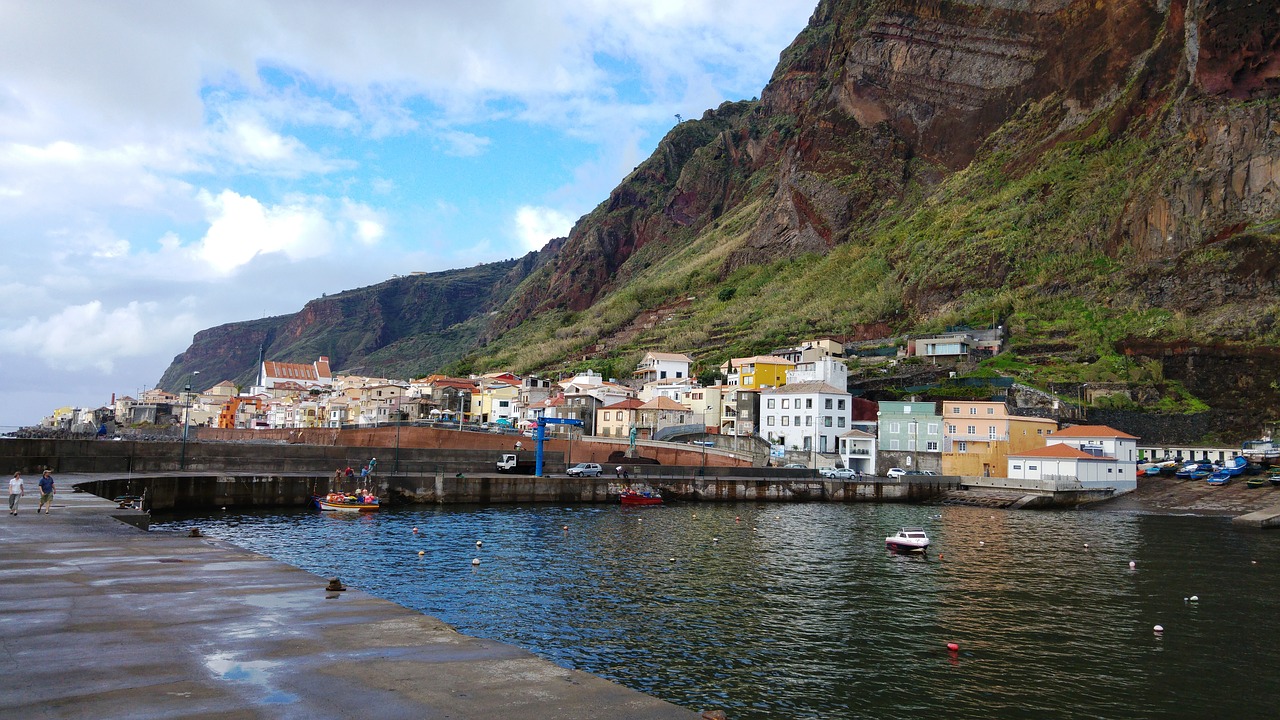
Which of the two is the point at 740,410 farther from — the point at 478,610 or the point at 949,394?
the point at 478,610

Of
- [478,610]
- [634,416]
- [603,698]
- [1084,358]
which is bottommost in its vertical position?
[478,610]

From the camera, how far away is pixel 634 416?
341ft

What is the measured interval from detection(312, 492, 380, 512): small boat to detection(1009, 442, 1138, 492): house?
6225 centimetres

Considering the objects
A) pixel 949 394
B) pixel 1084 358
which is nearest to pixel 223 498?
pixel 949 394

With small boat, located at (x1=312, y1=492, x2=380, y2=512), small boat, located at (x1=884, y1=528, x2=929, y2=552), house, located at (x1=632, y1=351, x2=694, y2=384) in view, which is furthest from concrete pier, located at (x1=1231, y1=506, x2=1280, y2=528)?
house, located at (x1=632, y1=351, x2=694, y2=384)

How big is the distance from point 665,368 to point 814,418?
45607 millimetres

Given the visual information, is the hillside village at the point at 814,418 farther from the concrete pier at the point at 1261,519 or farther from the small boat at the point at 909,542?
the small boat at the point at 909,542

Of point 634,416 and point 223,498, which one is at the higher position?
point 634,416

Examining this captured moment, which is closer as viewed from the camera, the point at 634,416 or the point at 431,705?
the point at 431,705

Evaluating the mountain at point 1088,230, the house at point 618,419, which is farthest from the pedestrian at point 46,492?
the mountain at point 1088,230

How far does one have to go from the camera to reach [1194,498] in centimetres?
7400

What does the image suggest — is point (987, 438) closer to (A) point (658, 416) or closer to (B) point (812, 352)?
(B) point (812, 352)

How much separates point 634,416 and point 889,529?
5166 cm

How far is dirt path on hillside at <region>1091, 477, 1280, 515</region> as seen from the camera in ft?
228
